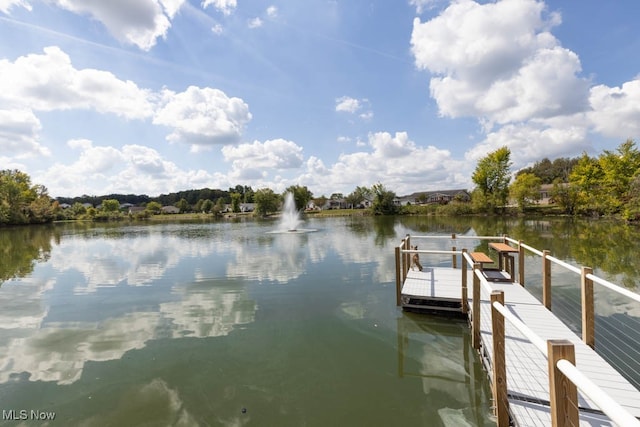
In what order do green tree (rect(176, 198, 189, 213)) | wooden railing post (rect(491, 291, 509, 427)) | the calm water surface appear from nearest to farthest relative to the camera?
wooden railing post (rect(491, 291, 509, 427)), the calm water surface, green tree (rect(176, 198, 189, 213))

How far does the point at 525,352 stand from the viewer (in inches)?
197

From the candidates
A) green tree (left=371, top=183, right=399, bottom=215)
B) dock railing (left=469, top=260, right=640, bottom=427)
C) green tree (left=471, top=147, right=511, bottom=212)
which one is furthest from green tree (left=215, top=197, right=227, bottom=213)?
dock railing (left=469, top=260, right=640, bottom=427)

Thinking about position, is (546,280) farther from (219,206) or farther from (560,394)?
(219,206)

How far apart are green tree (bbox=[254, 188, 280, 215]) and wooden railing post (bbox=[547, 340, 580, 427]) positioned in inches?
3069

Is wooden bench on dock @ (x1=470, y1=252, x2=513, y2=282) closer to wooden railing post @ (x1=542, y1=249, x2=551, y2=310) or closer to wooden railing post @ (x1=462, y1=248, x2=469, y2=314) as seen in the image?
wooden railing post @ (x1=462, y1=248, x2=469, y2=314)

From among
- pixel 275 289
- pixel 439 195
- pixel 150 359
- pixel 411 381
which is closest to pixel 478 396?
pixel 411 381

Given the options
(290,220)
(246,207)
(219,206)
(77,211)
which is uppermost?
(219,206)

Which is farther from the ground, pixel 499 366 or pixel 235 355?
pixel 499 366

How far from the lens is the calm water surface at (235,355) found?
4902 mm

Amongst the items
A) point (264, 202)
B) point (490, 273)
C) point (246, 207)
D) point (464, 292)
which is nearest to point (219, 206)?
point (246, 207)

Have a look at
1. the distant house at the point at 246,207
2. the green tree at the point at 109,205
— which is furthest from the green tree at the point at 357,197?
the green tree at the point at 109,205

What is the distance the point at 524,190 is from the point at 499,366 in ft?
182

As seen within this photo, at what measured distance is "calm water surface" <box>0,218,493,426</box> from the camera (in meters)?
4.90

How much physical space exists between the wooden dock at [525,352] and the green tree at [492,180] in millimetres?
49457
